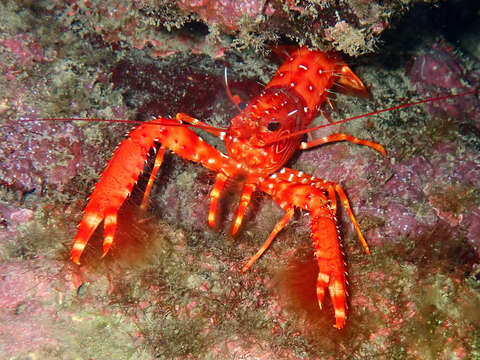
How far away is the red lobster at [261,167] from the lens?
294 centimetres

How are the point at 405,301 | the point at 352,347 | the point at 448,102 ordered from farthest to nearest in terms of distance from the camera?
the point at 448,102 → the point at 405,301 → the point at 352,347

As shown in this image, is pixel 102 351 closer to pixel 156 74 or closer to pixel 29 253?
pixel 29 253

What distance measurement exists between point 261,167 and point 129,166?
1.39 metres

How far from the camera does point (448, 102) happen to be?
4531 millimetres

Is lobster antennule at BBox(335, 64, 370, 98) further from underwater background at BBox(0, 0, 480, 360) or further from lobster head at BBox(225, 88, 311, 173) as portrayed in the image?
lobster head at BBox(225, 88, 311, 173)

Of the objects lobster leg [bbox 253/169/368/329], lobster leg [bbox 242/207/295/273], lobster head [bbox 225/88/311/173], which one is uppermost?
lobster head [bbox 225/88/311/173]

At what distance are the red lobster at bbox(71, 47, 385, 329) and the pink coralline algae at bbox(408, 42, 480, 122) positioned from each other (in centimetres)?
161

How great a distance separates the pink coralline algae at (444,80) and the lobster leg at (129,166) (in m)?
3.15

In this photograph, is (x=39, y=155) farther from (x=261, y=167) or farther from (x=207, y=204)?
(x=261, y=167)

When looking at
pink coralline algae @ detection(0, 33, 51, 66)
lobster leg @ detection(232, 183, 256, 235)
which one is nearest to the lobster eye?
lobster leg @ detection(232, 183, 256, 235)

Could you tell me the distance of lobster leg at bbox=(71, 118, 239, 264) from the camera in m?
2.90

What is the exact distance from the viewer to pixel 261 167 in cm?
364

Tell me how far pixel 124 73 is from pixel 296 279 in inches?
124

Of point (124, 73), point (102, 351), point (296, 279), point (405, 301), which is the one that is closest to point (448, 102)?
point (405, 301)
